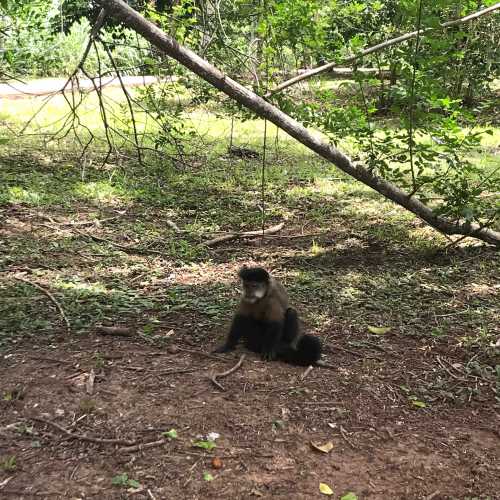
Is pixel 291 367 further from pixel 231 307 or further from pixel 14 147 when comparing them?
pixel 14 147

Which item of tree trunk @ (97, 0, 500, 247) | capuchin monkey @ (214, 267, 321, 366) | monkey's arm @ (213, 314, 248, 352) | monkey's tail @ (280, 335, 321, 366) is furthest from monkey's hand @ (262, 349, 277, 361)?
tree trunk @ (97, 0, 500, 247)

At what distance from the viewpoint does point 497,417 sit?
3771mm

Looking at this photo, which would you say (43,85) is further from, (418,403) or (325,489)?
(325,489)

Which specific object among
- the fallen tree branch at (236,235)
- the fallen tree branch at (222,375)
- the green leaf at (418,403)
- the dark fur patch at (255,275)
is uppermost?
the dark fur patch at (255,275)

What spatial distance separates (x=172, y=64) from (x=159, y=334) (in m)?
5.52

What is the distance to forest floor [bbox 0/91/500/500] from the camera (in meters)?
3.09

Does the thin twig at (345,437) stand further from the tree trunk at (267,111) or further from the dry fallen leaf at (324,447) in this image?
the tree trunk at (267,111)

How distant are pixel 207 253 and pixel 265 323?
210 cm

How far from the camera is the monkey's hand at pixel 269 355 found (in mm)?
4488

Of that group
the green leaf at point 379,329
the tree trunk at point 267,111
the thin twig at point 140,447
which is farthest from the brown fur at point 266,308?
the tree trunk at point 267,111

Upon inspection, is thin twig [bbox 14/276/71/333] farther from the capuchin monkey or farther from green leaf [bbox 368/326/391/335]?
green leaf [bbox 368/326/391/335]

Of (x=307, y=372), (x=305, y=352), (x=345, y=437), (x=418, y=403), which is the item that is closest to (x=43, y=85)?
(x=305, y=352)

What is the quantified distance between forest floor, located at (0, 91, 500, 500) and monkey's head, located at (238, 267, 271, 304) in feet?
1.54

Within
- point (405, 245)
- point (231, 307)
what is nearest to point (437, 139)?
point (405, 245)
